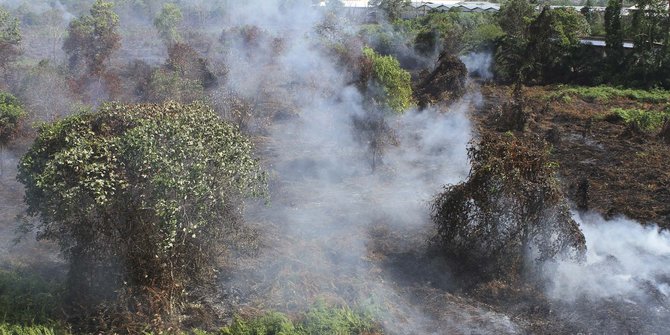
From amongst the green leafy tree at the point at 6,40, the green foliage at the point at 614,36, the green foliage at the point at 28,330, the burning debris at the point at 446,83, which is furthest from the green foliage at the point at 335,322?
the green foliage at the point at 614,36

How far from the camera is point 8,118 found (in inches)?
562

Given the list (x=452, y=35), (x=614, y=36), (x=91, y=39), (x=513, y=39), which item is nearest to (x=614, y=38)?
(x=614, y=36)

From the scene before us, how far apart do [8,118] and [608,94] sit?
84.9 ft

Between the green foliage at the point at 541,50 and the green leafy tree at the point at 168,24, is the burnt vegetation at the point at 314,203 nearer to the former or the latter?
the green leafy tree at the point at 168,24

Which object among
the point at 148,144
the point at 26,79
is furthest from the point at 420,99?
the point at 148,144

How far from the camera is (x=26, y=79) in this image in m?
18.9

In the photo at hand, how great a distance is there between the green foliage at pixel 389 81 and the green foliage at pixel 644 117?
10332 millimetres

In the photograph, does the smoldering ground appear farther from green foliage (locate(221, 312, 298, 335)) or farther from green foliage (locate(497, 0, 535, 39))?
green foliage (locate(497, 0, 535, 39))

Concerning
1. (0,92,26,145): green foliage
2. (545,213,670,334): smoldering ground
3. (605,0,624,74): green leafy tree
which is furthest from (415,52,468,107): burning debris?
(0,92,26,145): green foliage

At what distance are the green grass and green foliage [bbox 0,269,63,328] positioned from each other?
2348cm

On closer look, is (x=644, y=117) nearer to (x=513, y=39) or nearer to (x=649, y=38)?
(x=649, y=38)

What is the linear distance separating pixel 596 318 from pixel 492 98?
1844cm

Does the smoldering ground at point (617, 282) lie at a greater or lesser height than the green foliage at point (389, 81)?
lesser

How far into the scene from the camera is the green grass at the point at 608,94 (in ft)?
84.2
